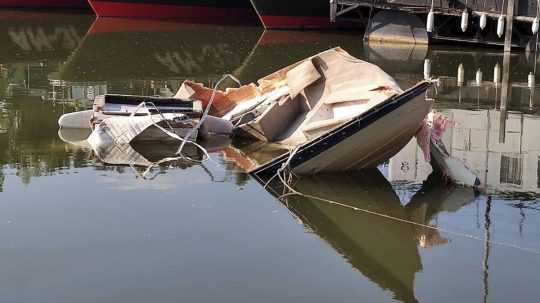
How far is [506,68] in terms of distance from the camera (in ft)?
66.3

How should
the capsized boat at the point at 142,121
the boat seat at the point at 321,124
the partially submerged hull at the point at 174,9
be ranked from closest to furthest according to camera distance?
1. the boat seat at the point at 321,124
2. the capsized boat at the point at 142,121
3. the partially submerged hull at the point at 174,9

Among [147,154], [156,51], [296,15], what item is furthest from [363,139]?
[296,15]

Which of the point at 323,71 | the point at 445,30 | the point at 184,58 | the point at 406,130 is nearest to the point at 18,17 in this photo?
the point at 184,58

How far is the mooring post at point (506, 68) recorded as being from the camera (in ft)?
42.9

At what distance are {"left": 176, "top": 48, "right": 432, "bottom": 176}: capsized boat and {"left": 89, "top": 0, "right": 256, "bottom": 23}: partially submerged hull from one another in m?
16.8

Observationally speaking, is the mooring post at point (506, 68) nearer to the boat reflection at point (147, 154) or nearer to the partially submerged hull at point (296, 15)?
the boat reflection at point (147, 154)

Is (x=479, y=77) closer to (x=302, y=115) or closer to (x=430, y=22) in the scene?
(x=430, y=22)

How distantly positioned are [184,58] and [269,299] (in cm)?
1461

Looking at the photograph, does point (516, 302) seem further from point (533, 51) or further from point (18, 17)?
point (18, 17)

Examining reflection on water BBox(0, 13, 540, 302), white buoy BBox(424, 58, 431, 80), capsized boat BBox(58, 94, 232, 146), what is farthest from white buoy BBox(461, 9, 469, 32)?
capsized boat BBox(58, 94, 232, 146)

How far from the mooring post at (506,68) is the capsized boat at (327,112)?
2.37 m

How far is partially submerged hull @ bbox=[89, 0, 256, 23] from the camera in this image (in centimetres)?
2872

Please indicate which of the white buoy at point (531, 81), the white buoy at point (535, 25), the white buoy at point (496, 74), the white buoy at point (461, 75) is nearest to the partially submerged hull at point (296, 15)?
the white buoy at point (535, 25)

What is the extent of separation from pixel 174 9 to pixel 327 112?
734 inches
